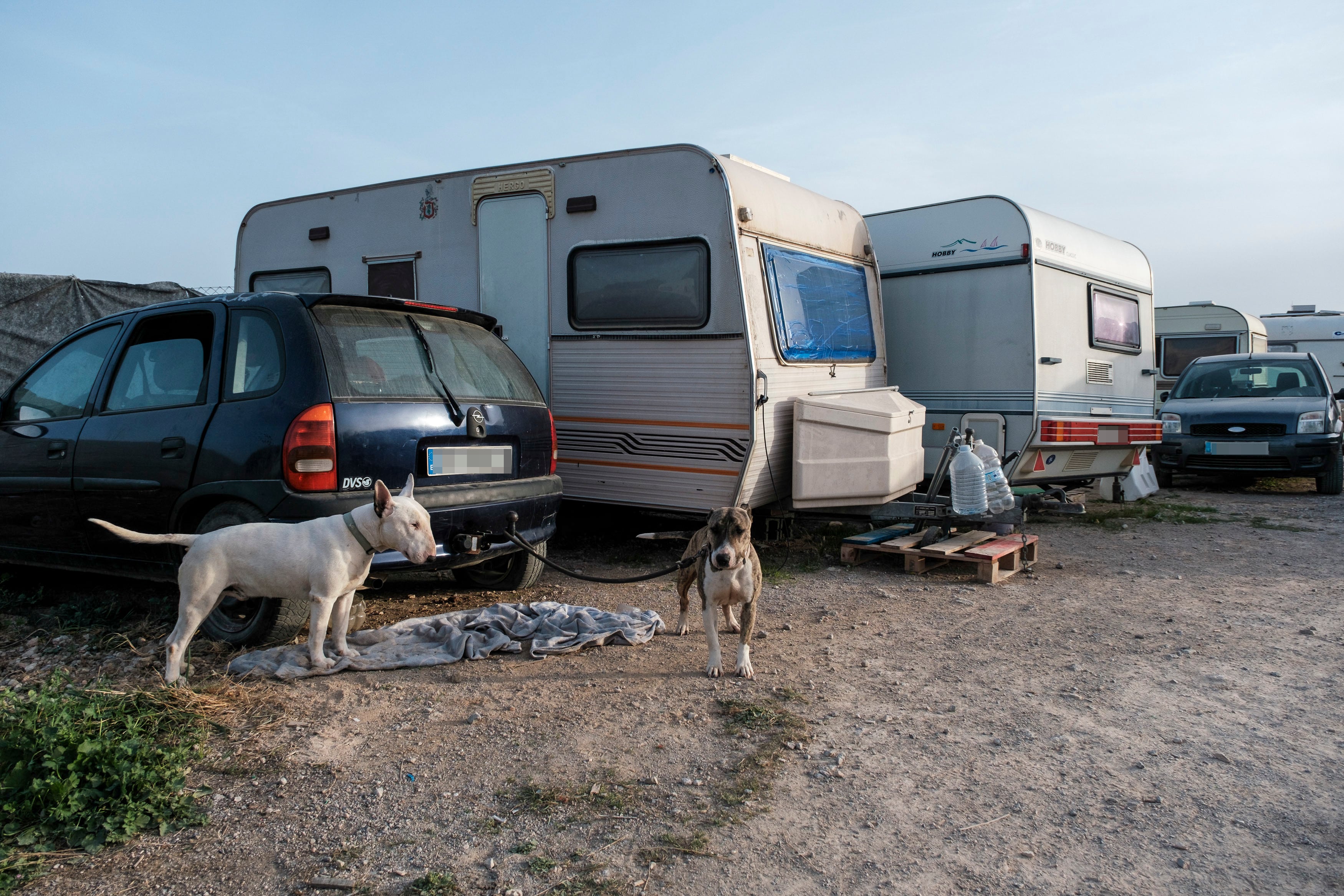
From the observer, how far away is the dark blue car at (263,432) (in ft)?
13.4

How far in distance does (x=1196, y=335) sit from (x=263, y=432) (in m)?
16.8

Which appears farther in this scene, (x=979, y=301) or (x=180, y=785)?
(x=979, y=301)

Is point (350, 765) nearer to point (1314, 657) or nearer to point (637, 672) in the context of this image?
point (637, 672)

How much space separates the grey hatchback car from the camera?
10.9 meters

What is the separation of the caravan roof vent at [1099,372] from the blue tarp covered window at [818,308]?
225cm

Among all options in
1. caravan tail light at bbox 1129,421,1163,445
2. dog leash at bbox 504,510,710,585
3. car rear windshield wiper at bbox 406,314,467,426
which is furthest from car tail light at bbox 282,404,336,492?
caravan tail light at bbox 1129,421,1163,445

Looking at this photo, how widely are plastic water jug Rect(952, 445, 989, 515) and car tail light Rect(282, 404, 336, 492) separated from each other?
13.9 feet

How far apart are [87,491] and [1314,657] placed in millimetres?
6247

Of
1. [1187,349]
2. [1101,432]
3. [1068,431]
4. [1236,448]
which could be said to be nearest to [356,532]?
[1068,431]

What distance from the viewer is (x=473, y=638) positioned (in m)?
4.35

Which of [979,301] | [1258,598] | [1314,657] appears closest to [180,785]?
[1314,657]

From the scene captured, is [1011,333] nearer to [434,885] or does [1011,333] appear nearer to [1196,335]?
[434,885]

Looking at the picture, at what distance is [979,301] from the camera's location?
7.80m

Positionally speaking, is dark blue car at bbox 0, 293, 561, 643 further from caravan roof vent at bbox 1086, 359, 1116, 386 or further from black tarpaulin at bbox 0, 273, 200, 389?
black tarpaulin at bbox 0, 273, 200, 389
